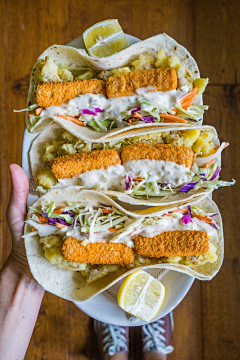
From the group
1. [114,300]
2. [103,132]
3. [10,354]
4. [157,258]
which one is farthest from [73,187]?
[10,354]

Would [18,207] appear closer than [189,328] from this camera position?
Yes

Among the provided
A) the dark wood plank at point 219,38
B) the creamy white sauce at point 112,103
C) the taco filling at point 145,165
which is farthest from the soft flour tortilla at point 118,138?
the dark wood plank at point 219,38

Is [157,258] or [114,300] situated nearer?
[157,258]

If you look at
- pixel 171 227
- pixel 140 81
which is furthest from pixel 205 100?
pixel 171 227

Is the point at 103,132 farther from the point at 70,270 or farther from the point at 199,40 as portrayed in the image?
the point at 199,40

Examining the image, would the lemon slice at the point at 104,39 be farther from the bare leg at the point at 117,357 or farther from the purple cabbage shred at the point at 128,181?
the bare leg at the point at 117,357

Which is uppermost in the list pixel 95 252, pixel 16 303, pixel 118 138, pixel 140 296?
pixel 118 138

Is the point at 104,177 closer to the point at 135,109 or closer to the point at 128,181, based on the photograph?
the point at 128,181
